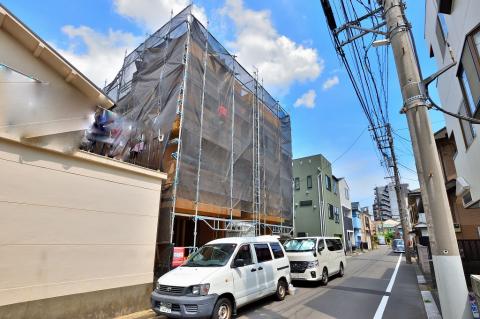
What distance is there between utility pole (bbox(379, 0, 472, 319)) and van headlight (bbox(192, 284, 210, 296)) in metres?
4.15

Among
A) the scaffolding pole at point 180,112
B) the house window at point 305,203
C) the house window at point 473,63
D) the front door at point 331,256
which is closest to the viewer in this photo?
the house window at point 473,63

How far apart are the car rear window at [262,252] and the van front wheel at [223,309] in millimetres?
1766

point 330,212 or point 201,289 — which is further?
point 330,212

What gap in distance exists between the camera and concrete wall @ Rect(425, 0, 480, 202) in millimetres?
6602

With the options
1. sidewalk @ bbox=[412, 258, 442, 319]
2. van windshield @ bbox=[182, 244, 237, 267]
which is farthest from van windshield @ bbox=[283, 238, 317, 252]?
van windshield @ bbox=[182, 244, 237, 267]

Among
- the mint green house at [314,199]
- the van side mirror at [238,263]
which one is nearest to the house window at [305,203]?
the mint green house at [314,199]

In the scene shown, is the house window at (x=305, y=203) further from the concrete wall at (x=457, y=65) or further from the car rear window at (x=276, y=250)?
the car rear window at (x=276, y=250)

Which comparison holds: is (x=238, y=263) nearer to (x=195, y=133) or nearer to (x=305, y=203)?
(x=195, y=133)

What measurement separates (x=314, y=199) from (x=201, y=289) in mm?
22843

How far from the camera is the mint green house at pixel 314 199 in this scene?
26.3m

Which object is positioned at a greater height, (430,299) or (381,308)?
(430,299)

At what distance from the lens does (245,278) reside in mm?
6875

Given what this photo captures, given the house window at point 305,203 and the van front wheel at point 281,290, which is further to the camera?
the house window at point 305,203

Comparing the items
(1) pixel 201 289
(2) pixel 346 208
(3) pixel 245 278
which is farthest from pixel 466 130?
(2) pixel 346 208
